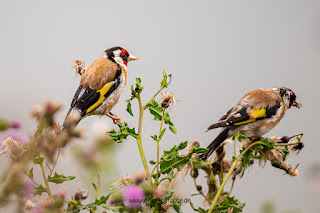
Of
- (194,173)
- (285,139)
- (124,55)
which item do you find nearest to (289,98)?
(285,139)

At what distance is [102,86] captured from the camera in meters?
2.10

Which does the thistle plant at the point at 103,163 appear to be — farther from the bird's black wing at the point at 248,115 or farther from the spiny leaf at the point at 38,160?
the bird's black wing at the point at 248,115

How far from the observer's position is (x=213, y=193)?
1.62m

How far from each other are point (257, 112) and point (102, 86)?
89cm

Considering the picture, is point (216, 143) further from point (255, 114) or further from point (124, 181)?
point (124, 181)

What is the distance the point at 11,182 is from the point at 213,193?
3.13ft

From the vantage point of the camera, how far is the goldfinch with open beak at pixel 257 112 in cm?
213

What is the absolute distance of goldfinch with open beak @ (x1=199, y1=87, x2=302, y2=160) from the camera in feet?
6.99

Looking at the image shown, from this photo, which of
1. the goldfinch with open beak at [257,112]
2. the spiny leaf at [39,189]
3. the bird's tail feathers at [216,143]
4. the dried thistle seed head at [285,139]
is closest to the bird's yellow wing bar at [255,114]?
the goldfinch with open beak at [257,112]

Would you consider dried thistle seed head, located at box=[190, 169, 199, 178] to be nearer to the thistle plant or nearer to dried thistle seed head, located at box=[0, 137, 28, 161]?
the thistle plant

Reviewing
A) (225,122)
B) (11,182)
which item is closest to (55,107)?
(11,182)

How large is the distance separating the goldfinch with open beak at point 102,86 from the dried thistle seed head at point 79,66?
4cm

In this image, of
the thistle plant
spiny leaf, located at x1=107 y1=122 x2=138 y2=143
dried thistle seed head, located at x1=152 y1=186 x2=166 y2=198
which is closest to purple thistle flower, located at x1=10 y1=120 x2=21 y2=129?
the thistle plant

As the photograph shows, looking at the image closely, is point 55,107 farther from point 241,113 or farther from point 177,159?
point 241,113
